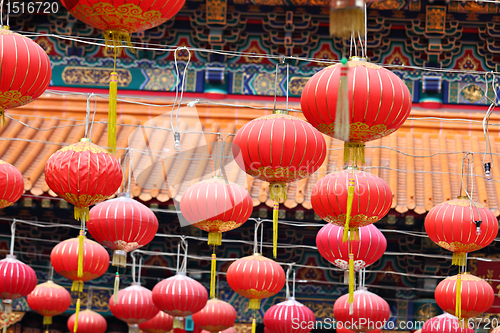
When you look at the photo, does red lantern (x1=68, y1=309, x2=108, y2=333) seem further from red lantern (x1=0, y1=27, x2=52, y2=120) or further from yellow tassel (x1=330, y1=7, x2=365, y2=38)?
yellow tassel (x1=330, y1=7, x2=365, y2=38)

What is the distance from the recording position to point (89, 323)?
9.61 m

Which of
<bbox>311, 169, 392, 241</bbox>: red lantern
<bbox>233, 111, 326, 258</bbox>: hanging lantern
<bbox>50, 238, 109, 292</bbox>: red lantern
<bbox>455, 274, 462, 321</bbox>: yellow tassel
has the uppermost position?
<bbox>233, 111, 326, 258</bbox>: hanging lantern

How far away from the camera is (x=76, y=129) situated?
10.3 m

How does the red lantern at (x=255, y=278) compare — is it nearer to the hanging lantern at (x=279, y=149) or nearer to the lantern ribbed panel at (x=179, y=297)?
the lantern ribbed panel at (x=179, y=297)

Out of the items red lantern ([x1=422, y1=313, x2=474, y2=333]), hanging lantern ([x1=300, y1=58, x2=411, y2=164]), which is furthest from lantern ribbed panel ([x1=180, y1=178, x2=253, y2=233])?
red lantern ([x1=422, y1=313, x2=474, y2=333])

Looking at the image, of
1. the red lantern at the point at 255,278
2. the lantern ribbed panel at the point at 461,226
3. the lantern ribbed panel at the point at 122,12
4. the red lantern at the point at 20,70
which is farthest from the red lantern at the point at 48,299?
the lantern ribbed panel at the point at 122,12

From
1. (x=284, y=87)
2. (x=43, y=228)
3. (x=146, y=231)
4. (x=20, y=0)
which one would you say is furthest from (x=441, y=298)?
(x=20, y=0)

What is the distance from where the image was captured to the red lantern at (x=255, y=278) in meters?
7.80

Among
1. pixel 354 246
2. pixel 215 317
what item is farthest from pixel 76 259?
pixel 354 246

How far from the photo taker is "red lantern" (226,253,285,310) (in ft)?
25.6

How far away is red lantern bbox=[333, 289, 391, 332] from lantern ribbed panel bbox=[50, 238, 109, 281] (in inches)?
114

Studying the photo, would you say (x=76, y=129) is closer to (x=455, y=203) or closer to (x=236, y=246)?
(x=236, y=246)

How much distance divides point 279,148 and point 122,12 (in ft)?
5.95

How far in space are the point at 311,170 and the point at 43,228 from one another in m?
5.48
